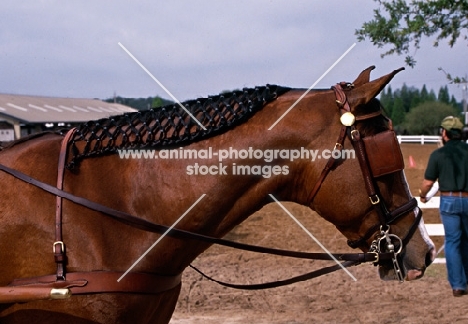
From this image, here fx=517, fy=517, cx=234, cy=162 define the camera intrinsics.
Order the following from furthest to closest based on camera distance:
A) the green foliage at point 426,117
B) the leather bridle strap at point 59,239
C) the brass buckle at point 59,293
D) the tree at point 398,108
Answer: the green foliage at point 426,117 → the tree at point 398,108 → the leather bridle strap at point 59,239 → the brass buckle at point 59,293

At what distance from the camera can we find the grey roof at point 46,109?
24.9 m

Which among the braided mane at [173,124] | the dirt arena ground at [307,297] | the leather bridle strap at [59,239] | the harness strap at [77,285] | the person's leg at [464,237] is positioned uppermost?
the braided mane at [173,124]

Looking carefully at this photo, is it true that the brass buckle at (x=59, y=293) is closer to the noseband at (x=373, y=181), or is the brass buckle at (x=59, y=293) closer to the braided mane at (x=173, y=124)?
the braided mane at (x=173, y=124)

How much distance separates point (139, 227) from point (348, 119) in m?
1.16

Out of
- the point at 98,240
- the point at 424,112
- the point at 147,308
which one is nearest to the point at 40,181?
the point at 98,240

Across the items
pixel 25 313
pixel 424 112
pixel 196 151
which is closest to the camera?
pixel 25 313

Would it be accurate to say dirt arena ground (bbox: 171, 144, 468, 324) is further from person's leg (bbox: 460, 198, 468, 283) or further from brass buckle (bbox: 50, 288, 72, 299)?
brass buckle (bbox: 50, 288, 72, 299)

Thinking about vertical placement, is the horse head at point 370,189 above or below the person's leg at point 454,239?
above

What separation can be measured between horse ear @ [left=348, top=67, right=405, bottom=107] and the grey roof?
68.3 ft

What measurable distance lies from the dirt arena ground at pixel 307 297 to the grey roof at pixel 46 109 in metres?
15.8

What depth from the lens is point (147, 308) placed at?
2555 millimetres

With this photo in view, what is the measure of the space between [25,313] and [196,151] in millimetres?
1134

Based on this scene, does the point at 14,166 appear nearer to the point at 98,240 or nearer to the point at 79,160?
the point at 79,160

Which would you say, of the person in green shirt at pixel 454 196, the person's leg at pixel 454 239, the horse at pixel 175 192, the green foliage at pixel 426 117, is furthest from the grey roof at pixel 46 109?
the green foliage at pixel 426 117
